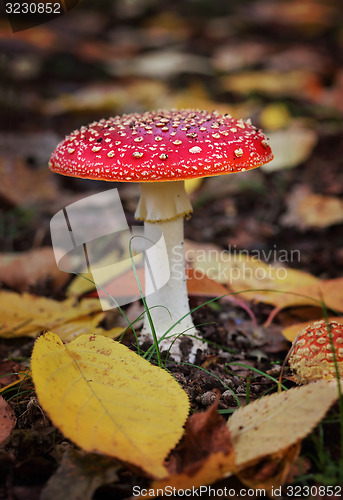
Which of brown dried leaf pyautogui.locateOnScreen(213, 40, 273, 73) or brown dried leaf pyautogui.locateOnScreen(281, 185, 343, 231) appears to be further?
brown dried leaf pyautogui.locateOnScreen(213, 40, 273, 73)

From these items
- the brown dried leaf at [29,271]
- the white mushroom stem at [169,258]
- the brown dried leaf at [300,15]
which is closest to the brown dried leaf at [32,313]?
the white mushroom stem at [169,258]

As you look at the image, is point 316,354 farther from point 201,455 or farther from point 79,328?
point 79,328

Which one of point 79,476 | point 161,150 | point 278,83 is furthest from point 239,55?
point 79,476

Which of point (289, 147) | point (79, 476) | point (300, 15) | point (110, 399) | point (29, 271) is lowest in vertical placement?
point (29, 271)

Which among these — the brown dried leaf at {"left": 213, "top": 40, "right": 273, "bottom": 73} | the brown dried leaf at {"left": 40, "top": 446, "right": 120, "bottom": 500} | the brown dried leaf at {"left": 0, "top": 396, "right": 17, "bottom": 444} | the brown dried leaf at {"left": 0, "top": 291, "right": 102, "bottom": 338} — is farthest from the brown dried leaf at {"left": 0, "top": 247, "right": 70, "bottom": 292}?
the brown dried leaf at {"left": 213, "top": 40, "right": 273, "bottom": 73}

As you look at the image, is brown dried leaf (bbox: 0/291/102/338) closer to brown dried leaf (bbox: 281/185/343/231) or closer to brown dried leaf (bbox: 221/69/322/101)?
brown dried leaf (bbox: 281/185/343/231)

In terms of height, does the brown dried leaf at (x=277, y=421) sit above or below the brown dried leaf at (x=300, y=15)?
below

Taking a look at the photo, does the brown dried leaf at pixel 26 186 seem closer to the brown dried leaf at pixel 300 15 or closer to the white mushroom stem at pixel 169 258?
the white mushroom stem at pixel 169 258
